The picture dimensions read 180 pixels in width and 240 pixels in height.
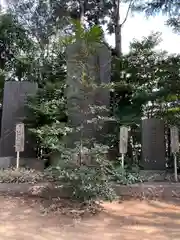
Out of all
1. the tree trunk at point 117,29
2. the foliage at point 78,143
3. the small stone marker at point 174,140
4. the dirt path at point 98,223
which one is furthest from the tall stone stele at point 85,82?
the tree trunk at point 117,29

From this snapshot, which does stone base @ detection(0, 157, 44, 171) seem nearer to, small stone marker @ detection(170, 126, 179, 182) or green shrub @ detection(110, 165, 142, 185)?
green shrub @ detection(110, 165, 142, 185)

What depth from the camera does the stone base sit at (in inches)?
233

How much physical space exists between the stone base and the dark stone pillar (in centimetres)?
201

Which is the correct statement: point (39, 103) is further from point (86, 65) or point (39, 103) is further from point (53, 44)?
point (53, 44)

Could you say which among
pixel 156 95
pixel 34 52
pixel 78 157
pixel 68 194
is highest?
pixel 34 52

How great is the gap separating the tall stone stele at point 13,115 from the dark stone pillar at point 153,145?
2296 mm

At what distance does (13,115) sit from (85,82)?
1903 mm

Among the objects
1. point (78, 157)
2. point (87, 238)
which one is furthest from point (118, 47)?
point (87, 238)

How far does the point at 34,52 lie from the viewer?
10.9 meters

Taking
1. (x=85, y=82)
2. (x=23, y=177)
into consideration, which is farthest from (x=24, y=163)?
(x=85, y=82)

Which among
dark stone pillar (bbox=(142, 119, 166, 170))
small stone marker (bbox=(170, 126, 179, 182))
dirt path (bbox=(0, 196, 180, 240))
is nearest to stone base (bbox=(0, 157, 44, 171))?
dirt path (bbox=(0, 196, 180, 240))

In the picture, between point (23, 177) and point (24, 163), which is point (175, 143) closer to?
point (23, 177)

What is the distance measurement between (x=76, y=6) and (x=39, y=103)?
674cm

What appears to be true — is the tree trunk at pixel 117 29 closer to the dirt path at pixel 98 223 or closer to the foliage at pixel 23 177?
the foliage at pixel 23 177
